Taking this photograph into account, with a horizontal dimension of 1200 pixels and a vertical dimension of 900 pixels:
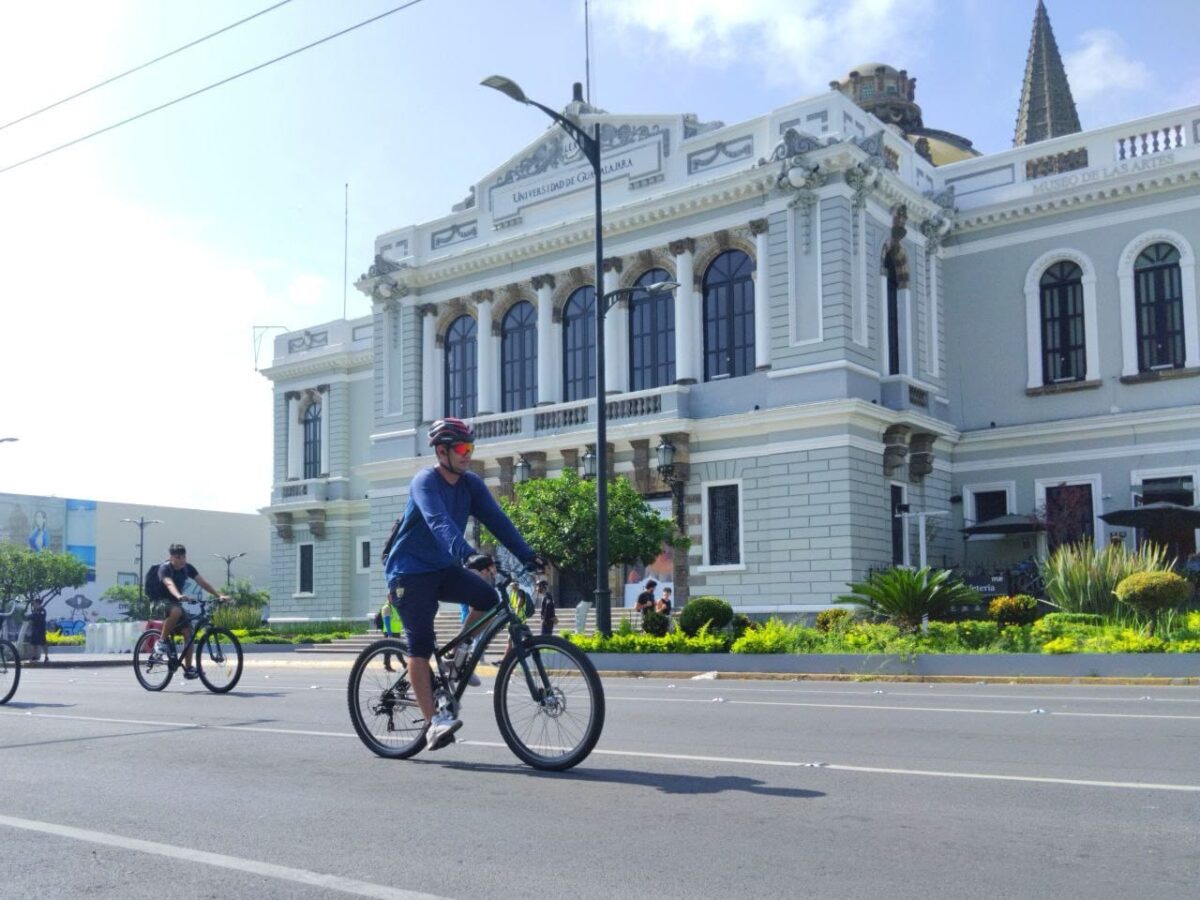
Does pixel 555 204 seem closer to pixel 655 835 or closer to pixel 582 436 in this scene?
pixel 582 436

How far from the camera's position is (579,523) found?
3031 cm

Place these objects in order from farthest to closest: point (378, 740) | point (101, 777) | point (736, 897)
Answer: point (378, 740), point (101, 777), point (736, 897)

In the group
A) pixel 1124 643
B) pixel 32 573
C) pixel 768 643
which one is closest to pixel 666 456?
pixel 768 643

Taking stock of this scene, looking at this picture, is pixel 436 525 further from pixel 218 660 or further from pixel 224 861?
pixel 218 660

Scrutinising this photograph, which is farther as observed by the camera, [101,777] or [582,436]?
[582,436]

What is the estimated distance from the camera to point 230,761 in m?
8.27

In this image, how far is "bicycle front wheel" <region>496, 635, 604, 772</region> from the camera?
7211 mm

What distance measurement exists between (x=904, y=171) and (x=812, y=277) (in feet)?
18.2

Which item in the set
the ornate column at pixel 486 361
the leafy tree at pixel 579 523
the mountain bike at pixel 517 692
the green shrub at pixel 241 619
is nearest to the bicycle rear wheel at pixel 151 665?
the mountain bike at pixel 517 692

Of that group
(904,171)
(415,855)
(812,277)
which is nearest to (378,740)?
(415,855)

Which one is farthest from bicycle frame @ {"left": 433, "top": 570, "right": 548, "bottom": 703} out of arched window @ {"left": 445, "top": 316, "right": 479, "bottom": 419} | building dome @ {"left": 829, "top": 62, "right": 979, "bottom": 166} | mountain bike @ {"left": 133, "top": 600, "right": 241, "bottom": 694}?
building dome @ {"left": 829, "top": 62, "right": 979, "bottom": 166}

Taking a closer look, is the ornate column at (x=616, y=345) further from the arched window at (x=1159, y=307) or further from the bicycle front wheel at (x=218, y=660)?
the bicycle front wheel at (x=218, y=660)

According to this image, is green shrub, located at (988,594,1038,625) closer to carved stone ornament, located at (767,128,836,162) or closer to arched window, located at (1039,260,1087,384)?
arched window, located at (1039,260,1087,384)

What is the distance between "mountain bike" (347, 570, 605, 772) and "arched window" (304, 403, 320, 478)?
45424mm
